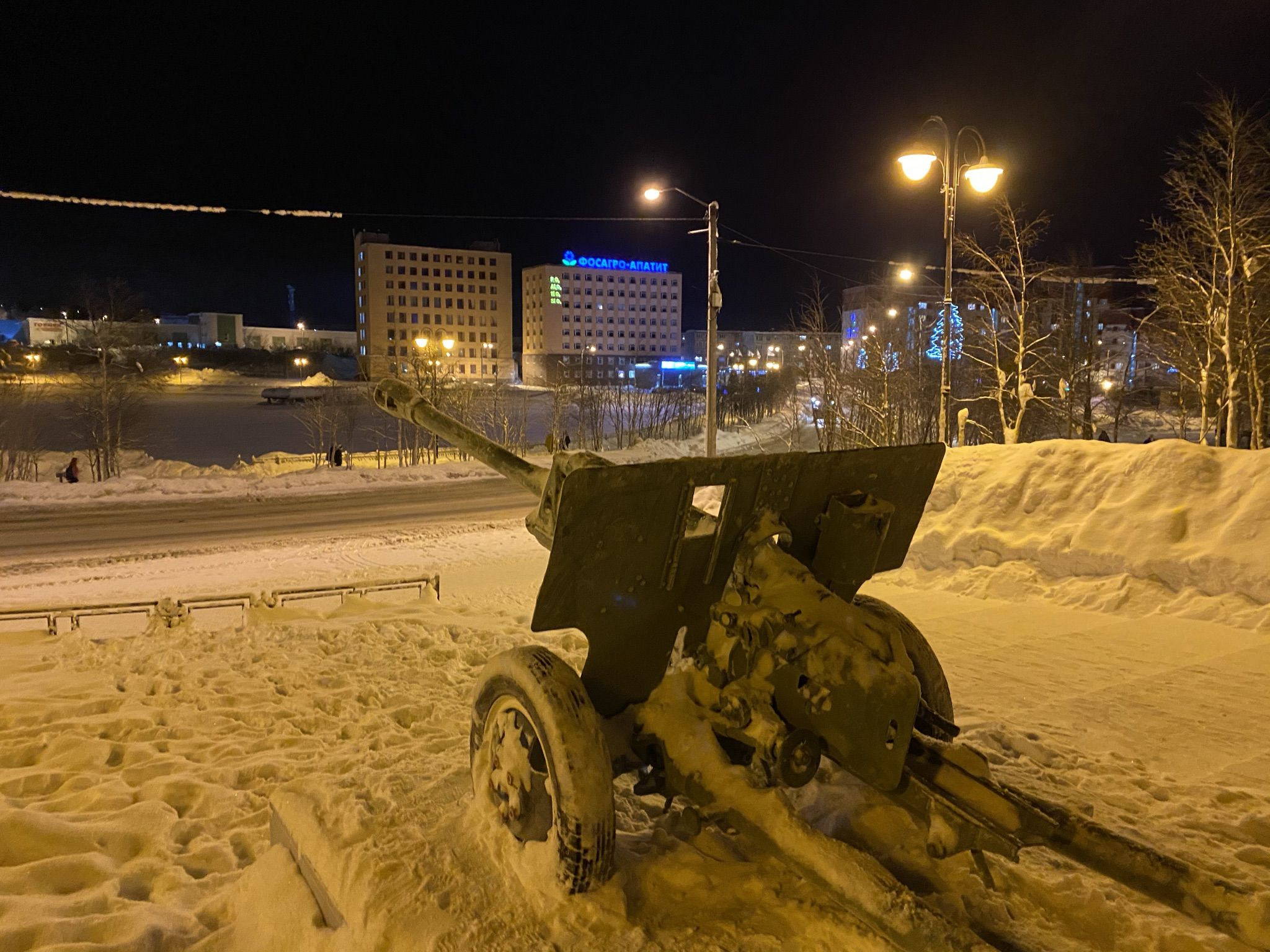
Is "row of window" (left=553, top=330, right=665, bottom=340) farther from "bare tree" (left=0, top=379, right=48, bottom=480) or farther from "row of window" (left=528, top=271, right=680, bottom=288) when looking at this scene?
"bare tree" (left=0, top=379, right=48, bottom=480)

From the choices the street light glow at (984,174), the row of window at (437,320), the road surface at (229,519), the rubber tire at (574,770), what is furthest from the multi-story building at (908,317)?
the row of window at (437,320)

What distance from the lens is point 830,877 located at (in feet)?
9.29

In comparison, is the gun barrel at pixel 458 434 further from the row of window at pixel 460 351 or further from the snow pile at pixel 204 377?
the row of window at pixel 460 351

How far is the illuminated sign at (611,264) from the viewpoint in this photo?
130000 millimetres

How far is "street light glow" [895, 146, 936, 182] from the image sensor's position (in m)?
11.7

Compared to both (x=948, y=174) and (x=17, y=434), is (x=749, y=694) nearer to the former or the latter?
(x=948, y=174)

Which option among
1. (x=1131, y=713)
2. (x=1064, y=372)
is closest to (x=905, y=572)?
(x=1131, y=713)

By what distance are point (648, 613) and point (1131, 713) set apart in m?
3.58

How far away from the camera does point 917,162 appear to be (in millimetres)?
11695

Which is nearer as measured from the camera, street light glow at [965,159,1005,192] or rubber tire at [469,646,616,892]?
rubber tire at [469,646,616,892]

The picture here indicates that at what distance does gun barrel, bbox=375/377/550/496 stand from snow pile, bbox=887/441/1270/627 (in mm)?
6102

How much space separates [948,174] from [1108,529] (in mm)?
5931

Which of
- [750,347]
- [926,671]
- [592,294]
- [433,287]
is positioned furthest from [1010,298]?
[750,347]

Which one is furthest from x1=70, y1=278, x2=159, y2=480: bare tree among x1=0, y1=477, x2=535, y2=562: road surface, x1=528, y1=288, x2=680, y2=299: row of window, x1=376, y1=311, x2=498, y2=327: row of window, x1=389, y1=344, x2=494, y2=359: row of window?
x1=528, y1=288, x2=680, y2=299: row of window
